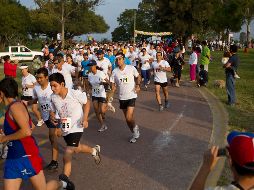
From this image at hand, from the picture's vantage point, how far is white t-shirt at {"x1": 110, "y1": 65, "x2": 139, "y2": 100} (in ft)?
29.5

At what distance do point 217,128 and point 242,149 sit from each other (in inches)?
307

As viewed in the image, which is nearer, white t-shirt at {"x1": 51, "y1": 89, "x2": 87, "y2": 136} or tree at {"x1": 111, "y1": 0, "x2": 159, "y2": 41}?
white t-shirt at {"x1": 51, "y1": 89, "x2": 87, "y2": 136}

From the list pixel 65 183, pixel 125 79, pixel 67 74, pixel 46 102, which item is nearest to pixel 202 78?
A: pixel 67 74

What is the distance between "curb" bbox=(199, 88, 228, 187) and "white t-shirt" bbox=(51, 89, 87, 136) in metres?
2.08

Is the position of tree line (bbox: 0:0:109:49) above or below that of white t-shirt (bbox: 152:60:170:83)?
above

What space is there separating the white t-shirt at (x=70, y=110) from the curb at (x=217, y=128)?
2.08m

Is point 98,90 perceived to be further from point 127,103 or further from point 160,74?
point 160,74

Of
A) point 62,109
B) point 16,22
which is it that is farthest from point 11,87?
point 16,22

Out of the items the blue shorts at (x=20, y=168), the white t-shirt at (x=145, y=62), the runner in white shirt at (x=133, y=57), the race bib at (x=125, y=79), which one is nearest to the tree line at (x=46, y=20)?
the runner in white shirt at (x=133, y=57)

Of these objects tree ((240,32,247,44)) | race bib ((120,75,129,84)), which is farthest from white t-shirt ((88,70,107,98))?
tree ((240,32,247,44))

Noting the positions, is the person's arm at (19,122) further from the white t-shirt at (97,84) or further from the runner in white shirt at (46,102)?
the white t-shirt at (97,84)

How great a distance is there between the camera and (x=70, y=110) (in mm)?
6203

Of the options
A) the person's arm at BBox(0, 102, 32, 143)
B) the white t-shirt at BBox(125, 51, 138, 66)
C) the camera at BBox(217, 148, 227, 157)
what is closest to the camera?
the camera at BBox(217, 148, 227, 157)

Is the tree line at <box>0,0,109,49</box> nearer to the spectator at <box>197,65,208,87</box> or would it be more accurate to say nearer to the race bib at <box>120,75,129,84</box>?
the spectator at <box>197,65,208,87</box>
